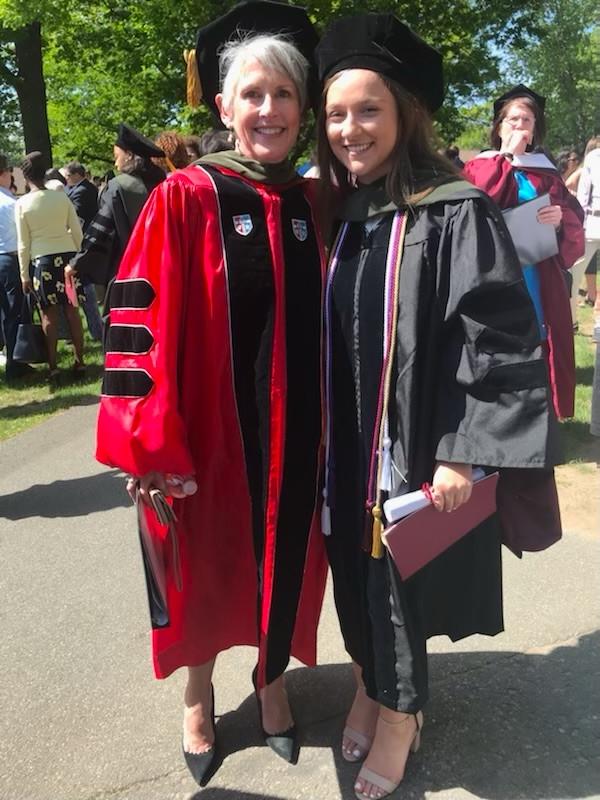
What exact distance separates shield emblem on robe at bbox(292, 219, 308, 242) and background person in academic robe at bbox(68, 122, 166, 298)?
8.98ft

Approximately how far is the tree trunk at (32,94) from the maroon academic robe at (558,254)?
11.9 m

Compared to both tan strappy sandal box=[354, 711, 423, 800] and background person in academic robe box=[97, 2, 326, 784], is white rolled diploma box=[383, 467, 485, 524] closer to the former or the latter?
background person in academic robe box=[97, 2, 326, 784]

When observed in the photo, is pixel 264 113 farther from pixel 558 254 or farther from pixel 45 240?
pixel 45 240

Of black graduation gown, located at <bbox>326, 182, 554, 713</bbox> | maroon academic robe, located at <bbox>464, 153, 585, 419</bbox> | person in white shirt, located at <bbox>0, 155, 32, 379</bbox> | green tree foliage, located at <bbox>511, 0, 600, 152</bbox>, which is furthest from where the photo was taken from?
green tree foliage, located at <bbox>511, 0, 600, 152</bbox>

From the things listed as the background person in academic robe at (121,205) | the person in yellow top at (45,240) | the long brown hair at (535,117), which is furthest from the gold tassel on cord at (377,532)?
the person in yellow top at (45,240)

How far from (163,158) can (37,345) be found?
220 cm

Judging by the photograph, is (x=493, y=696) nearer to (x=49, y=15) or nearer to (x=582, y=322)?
(x=582, y=322)

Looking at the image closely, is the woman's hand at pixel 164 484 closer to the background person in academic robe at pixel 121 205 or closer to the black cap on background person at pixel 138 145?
the background person in academic robe at pixel 121 205

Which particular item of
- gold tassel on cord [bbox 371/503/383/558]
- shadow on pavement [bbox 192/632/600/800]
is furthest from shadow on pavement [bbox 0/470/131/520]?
gold tassel on cord [bbox 371/503/383/558]

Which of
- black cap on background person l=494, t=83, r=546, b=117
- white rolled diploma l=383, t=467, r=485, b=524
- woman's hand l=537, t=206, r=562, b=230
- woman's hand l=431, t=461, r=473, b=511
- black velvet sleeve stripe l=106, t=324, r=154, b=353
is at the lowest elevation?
white rolled diploma l=383, t=467, r=485, b=524

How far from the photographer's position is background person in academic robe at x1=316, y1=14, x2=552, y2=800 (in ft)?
5.56

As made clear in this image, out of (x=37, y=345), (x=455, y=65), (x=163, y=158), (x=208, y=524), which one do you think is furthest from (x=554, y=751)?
(x=455, y=65)

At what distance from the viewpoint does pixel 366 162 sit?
5.93 ft

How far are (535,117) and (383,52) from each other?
228 centimetres
